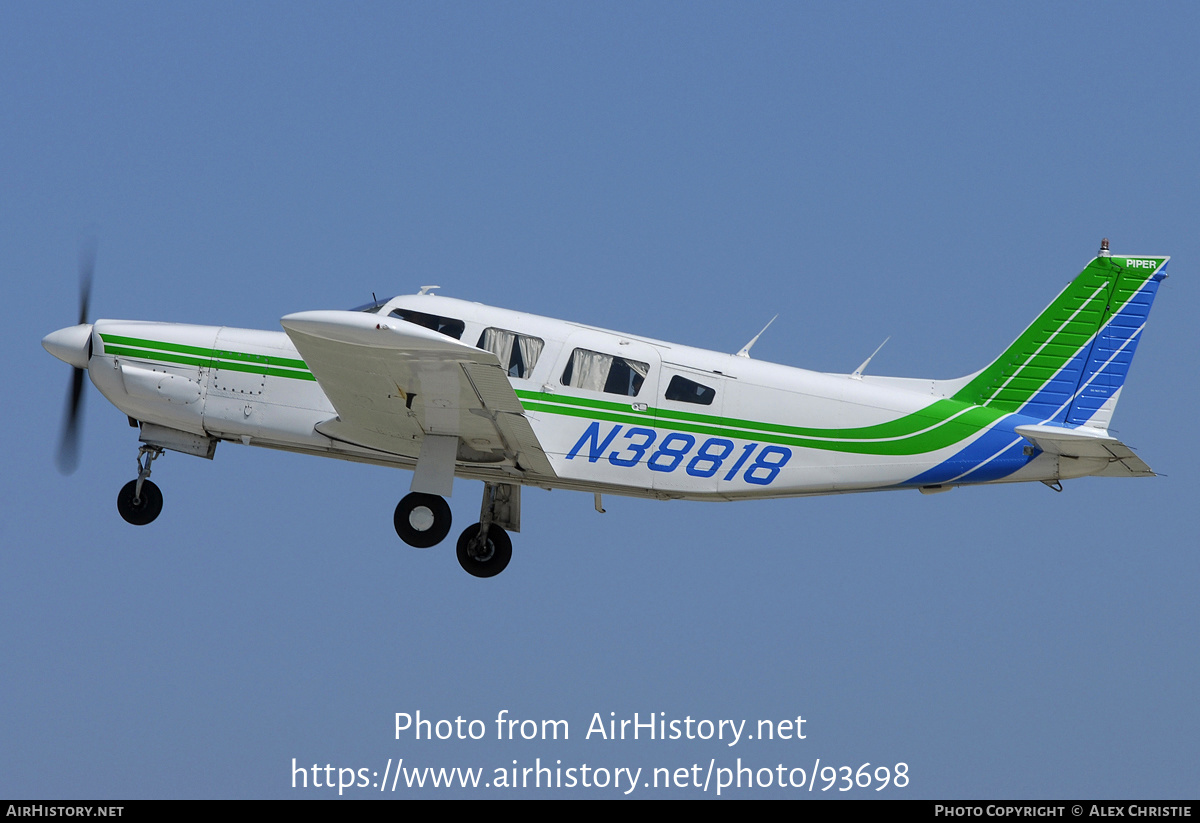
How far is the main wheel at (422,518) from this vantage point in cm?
1429

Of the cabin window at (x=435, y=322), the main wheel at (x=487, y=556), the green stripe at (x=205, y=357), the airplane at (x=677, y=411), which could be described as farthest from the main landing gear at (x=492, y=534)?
the green stripe at (x=205, y=357)

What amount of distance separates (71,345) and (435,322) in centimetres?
409

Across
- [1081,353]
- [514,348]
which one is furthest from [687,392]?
[1081,353]

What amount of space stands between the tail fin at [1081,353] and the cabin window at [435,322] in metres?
5.37

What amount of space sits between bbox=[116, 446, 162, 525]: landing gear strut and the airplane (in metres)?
0.61

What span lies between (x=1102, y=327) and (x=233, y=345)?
9186 millimetres

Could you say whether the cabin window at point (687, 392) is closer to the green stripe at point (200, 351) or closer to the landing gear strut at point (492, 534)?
the landing gear strut at point (492, 534)

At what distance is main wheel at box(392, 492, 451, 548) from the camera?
1429 cm

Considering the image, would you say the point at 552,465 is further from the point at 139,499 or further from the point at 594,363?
the point at 139,499

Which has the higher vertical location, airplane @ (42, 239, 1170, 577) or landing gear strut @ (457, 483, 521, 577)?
airplane @ (42, 239, 1170, 577)

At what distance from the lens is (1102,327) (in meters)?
14.5

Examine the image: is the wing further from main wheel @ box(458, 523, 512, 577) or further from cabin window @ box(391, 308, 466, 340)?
main wheel @ box(458, 523, 512, 577)

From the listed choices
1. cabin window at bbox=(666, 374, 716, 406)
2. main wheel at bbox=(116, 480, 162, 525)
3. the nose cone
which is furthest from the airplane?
main wheel at bbox=(116, 480, 162, 525)

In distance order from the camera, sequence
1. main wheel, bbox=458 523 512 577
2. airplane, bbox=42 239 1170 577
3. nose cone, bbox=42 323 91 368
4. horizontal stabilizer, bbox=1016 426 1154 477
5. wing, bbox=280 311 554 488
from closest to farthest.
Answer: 1. wing, bbox=280 311 554 488
2. horizontal stabilizer, bbox=1016 426 1154 477
3. airplane, bbox=42 239 1170 577
4. nose cone, bbox=42 323 91 368
5. main wheel, bbox=458 523 512 577
